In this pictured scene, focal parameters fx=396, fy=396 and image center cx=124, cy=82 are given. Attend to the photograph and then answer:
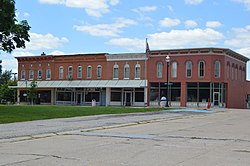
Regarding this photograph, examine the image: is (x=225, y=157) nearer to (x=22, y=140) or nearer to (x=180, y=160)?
(x=180, y=160)

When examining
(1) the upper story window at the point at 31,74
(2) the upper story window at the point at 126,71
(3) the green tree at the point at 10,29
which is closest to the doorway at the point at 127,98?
(2) the upper story window at the point at 126,71

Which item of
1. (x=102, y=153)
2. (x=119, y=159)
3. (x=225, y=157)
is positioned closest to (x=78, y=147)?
(x=102, y=153)

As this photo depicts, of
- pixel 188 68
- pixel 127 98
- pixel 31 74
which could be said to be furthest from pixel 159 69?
pixel 31 74

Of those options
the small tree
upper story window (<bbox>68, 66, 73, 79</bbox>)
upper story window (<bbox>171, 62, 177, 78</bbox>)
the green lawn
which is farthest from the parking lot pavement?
the small tree

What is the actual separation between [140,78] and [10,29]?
2676cm

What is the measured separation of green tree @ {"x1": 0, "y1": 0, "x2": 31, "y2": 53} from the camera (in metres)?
29.8

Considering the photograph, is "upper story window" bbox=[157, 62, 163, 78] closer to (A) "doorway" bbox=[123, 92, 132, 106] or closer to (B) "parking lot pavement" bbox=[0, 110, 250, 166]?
(A) "doorway" bbox=[123, 92, 132, 106]

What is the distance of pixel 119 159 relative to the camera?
9.84 meters

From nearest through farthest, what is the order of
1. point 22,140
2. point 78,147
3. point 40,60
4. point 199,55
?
point 78,147 < point 22,140 < point 199,55 < point 40,60

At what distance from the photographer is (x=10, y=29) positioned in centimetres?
3170

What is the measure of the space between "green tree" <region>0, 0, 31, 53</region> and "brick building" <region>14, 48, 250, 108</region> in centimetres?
2170

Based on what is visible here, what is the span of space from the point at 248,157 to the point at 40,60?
2251 inches

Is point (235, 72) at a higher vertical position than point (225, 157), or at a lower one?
higher

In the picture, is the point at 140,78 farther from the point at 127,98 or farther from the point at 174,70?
the point at 174,70
